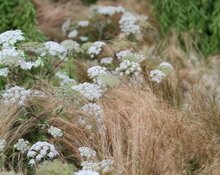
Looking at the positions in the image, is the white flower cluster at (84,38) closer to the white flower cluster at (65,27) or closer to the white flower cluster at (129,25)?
the white flower cluster at (65,27)

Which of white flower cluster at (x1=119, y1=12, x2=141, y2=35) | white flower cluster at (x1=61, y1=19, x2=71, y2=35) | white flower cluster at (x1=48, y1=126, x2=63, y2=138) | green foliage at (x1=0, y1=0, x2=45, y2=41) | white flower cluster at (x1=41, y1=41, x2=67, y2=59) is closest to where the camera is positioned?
white flower cluster at (x1=48, y1=126, x2=63, y2=138)

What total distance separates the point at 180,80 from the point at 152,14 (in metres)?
1.23

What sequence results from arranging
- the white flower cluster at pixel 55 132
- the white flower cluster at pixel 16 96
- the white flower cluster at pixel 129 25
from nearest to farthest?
the white flower cluster at pixel 55 132 < the white flower cluster at pixel 16 96 < the white flower cluster at pixel 129 25

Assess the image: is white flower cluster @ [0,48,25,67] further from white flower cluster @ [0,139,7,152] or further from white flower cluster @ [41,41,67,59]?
white flower cluster @ [0,139,7,152]

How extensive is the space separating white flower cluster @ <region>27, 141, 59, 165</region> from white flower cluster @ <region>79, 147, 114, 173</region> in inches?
6.3

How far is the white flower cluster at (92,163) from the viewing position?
3227mm

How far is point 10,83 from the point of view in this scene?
3.99m

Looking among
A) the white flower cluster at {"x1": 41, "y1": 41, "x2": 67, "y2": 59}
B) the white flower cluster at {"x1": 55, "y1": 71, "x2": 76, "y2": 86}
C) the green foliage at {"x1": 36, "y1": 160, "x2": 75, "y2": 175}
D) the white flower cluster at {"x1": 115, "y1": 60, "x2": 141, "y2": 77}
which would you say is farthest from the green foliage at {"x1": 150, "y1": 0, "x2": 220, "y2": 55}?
the green foliage at {"x1": 36, "y1": 160, "x2": 75, "y2": 175}

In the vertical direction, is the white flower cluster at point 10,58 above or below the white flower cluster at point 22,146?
above

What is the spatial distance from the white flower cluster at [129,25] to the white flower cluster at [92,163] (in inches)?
79.7

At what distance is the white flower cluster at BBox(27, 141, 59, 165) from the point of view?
128 inches

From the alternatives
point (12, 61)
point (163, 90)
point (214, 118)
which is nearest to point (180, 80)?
point (163, 90)

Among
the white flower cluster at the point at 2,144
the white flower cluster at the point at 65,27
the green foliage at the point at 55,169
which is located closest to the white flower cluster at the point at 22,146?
the white flower cluster at the point at 2,144

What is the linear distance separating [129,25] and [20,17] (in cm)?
97
